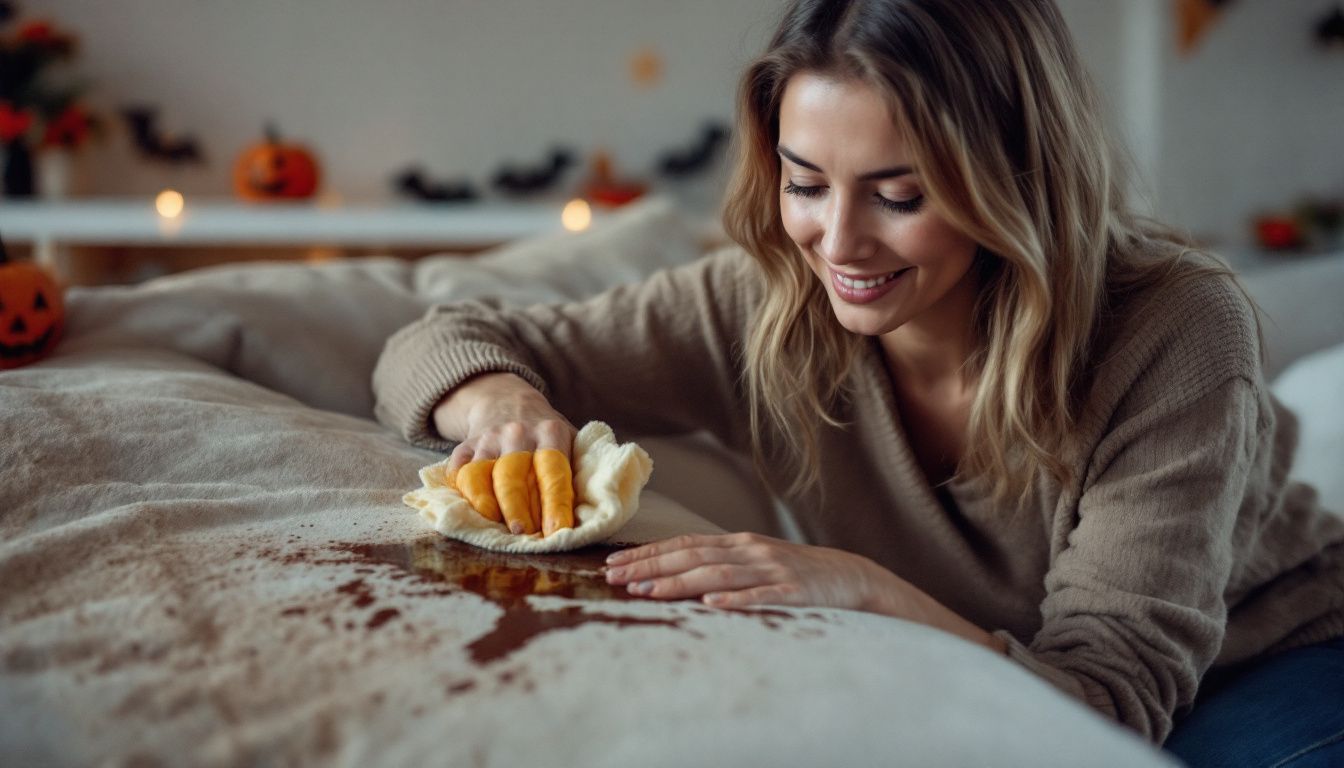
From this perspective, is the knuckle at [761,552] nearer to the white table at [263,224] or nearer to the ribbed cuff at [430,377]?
the ribbed cuff at [430,377]

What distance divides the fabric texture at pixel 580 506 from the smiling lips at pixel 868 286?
0.25m

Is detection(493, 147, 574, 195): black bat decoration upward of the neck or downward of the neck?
downward

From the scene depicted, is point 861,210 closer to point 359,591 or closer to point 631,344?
point 631,344

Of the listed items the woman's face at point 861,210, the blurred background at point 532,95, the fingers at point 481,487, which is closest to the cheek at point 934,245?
the woman's face at point 861,210

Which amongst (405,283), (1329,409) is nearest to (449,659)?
(405,283)

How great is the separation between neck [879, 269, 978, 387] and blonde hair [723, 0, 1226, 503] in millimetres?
18

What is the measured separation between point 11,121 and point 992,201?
3.26 metres

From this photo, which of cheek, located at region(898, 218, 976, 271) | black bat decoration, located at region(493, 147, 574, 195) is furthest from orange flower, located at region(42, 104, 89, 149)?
cheek, located at region(898, 218, 976, 271)

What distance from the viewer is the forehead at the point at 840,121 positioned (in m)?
0.96

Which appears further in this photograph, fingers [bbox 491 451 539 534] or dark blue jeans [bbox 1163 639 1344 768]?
dark blue jeans [bbox 1163 639 1344 768]

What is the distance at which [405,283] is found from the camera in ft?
5.56

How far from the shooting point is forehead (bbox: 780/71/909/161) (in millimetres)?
962

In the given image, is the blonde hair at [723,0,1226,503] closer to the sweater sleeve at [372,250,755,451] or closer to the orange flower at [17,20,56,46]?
the sweater sleeve at [372,250,755,451]

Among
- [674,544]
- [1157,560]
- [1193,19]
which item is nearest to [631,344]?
[674,544]
